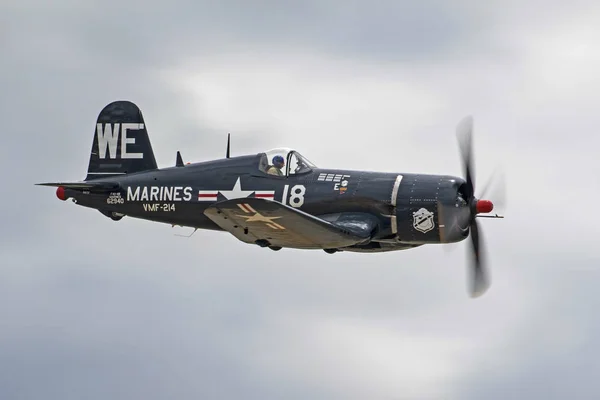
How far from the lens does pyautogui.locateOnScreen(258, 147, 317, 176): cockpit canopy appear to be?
2842 centimetres

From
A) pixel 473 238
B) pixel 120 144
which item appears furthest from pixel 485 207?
pixel 120 144

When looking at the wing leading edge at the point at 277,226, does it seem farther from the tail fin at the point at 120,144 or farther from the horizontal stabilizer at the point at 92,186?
the tail fin at the point at 120,144

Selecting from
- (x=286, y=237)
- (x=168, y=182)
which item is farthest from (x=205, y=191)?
(x=286, y=237)

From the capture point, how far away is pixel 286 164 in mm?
28422

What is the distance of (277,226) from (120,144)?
6361 mm

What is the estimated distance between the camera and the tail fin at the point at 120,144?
30797 millimetres

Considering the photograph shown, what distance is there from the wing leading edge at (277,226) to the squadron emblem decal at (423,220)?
903 millimetres

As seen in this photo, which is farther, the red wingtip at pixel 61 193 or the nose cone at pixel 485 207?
the red wingtip at pixel 61 193

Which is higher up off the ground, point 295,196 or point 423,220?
point 295,196

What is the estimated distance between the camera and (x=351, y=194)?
91.9ft

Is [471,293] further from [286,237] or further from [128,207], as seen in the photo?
[128,207]

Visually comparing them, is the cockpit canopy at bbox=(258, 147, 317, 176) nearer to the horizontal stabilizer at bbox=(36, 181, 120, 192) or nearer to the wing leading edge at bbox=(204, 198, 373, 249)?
the wing leading edge at bbox=(204, 198, 373, 249)

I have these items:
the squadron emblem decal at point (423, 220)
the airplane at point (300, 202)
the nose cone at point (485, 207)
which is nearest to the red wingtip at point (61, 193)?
the airplane at point (300, 202)

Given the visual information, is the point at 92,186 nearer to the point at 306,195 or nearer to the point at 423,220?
the point at 306,195
